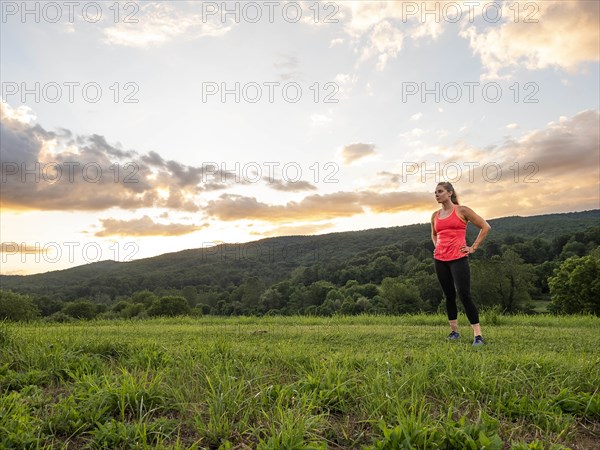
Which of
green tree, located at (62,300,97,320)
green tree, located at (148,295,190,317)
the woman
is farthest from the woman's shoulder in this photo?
green tree, located at (62,300,97,320)

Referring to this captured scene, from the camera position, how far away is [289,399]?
3766 mm

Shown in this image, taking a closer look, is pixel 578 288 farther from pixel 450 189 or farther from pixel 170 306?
pixel 450 189

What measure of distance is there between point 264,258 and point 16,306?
58.7 meters

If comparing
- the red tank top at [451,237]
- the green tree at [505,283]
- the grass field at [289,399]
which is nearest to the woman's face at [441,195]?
the red tank top at [451,237]

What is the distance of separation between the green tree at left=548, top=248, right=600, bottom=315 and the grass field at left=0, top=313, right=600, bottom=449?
44659 millimetres

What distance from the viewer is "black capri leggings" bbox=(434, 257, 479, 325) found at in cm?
688

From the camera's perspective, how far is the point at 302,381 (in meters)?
4.00

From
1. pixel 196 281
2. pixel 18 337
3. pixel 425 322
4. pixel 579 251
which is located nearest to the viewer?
pixel 18 337

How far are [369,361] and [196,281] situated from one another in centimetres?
7873

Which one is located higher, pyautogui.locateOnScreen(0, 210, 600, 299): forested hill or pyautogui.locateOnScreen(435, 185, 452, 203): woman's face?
pyautogui.locateOnScreen(435, 185, 452, 203): woman's face

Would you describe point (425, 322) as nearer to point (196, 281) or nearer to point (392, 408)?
point (392, 408)

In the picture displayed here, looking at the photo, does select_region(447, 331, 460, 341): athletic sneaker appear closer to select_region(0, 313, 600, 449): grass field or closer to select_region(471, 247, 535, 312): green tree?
select_region(0, 313, 600, 449): grass field

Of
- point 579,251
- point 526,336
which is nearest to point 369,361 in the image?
point 526,336

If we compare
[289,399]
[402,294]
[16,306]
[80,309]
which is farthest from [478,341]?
[402,294]
